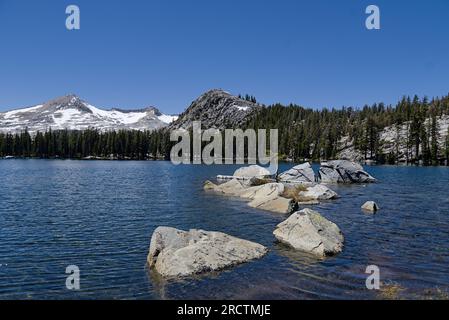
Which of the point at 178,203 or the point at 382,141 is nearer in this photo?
the point at 178,203

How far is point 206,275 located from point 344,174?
63.6 metres

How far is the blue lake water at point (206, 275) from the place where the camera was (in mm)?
16922

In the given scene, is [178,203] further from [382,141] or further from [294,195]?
[382,141]

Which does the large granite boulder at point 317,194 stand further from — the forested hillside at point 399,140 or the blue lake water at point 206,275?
the forested hillside at point 399,140

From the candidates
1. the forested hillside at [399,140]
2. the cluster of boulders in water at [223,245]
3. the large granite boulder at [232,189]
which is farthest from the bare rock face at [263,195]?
the forested hillside at [399,140]

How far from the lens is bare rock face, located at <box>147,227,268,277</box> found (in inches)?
756

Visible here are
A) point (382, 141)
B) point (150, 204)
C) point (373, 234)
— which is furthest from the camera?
point (382, 141)

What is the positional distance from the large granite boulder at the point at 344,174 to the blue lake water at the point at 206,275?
105 feet

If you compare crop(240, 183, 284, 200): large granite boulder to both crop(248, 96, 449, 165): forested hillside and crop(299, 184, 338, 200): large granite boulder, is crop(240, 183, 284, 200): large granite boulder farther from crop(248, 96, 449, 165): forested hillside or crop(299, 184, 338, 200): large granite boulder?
crop(248, 96, 449, 165): forested hillside

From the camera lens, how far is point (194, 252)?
2017 centimetres

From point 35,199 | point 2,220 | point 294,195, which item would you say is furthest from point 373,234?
point 35,199
